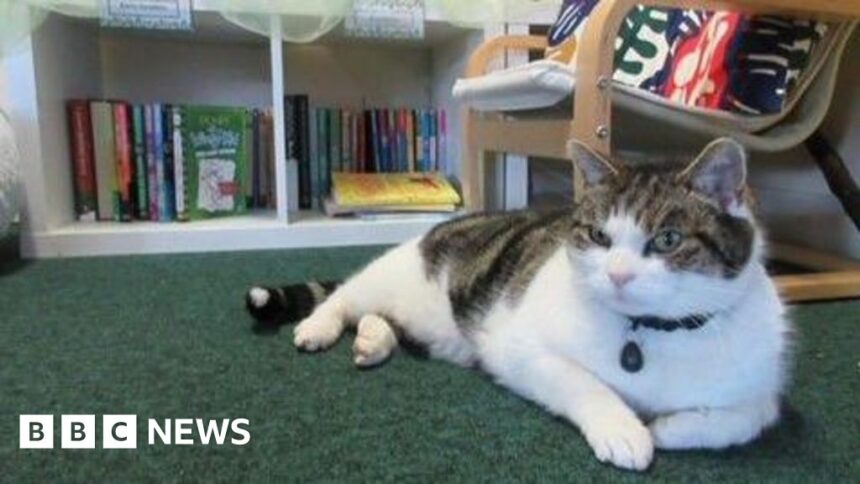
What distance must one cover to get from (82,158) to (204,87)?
565 millimetres

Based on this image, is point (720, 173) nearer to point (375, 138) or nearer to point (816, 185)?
point (816, 185)

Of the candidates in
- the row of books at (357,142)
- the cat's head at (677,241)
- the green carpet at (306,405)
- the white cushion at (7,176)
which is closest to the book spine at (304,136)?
the row of books at (357,142)

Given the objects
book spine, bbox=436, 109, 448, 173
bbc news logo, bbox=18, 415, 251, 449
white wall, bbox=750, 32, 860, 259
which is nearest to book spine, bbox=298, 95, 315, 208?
book spine, bbox=436, 109, 448, 173

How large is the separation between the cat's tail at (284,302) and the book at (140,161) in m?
0.94

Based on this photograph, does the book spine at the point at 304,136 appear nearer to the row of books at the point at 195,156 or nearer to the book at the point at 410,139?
the row of books at the point at 195,156

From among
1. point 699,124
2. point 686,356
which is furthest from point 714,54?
point 686,356

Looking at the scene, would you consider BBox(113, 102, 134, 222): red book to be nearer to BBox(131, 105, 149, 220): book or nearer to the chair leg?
BBox(131, 105, 149, 220): book

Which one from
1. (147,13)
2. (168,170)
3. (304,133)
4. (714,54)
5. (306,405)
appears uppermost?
(147,13)

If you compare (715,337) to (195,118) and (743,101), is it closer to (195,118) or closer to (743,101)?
(743,101)

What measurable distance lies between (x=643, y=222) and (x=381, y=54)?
1929 mm

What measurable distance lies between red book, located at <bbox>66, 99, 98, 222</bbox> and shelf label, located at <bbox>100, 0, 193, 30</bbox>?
1.01 ft

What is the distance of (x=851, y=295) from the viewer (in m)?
1.37

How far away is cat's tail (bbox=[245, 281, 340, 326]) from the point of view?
114cm

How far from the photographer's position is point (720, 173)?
0.69 metres
